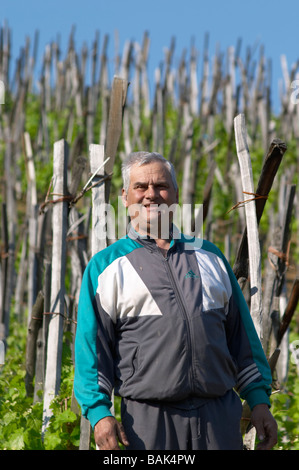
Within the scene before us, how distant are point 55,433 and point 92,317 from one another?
2.94ft

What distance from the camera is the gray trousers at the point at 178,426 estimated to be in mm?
1661

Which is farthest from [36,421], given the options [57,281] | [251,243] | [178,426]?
[251,243]

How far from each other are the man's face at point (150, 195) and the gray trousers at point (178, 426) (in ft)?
1.79

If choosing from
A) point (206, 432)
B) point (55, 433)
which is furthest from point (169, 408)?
point (55, 433)

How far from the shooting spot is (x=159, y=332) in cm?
169

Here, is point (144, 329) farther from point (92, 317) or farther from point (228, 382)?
point (228, 382)

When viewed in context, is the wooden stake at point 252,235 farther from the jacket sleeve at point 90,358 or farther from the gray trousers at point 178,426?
the jacket sleeve at point 90,358

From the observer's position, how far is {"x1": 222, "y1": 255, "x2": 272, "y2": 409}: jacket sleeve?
1.86 m

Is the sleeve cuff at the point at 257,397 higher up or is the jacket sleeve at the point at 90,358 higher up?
the jacket sleeve at the point at 90,358

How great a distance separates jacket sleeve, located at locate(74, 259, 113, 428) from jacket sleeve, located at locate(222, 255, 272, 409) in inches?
16.6

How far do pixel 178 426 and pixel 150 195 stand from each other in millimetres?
705

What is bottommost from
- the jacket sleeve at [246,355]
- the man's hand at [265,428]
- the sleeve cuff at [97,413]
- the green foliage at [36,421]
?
the green foliage at [36,421]

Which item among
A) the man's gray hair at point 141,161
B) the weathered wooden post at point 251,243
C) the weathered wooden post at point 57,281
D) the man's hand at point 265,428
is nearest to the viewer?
the man's hand at point 265,428

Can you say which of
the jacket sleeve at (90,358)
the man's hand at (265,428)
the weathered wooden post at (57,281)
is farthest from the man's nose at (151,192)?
the weathered wooden post at (57,281)
